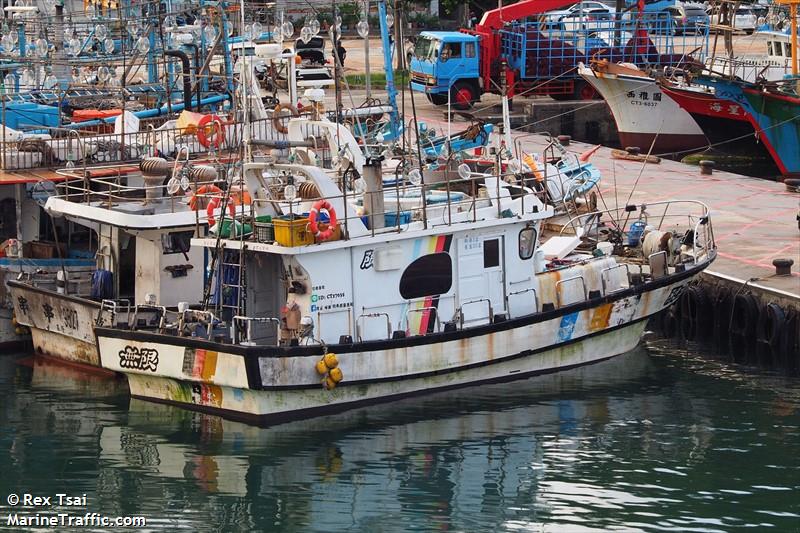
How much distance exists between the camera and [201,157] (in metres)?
27.3

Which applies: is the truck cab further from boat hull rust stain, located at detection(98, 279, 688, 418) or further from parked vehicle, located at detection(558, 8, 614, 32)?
boat hull rust stain, located at detection(98, 279, 688, 418)

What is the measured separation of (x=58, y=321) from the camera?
23.9 metres

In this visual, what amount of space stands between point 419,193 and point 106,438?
590 cm

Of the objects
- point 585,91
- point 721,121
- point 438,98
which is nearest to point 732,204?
point 721,121

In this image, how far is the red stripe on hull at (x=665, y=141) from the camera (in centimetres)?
4322

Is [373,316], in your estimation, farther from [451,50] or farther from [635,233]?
[451,50]

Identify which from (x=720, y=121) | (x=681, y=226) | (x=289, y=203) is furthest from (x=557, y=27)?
(x=289, y=203)

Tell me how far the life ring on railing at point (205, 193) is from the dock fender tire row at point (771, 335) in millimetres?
8872

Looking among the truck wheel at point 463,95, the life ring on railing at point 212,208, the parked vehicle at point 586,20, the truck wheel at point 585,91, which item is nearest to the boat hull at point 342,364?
the life ring on railing at point 212,208

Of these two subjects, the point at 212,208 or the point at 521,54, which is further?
the point at 521,54

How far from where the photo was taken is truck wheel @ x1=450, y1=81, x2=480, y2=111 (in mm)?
44844

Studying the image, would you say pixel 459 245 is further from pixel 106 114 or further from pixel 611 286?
pixel 106 114

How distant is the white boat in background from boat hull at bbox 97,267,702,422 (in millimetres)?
20303

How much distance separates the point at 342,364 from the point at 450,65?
25.3 m
